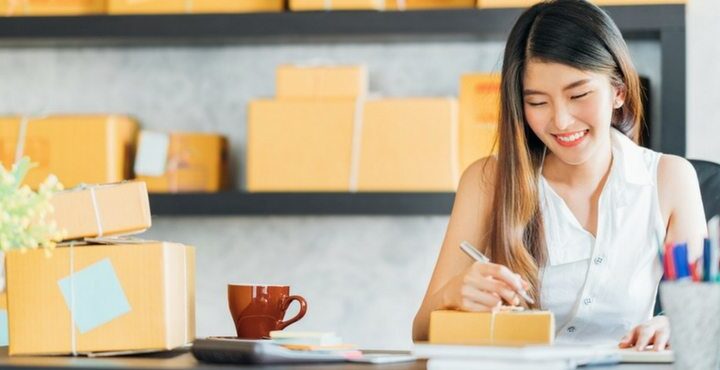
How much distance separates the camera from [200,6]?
272 centimetres

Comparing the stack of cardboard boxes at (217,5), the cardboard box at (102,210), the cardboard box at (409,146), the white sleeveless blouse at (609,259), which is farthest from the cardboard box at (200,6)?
the cardboard box at (102,210)

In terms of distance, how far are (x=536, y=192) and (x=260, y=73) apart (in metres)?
1.29

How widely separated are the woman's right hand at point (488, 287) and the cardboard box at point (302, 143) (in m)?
1.19

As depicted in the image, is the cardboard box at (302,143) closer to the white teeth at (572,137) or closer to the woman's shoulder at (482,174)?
the woman's shoulder at (482,174)

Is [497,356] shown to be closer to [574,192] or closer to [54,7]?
[574,192]

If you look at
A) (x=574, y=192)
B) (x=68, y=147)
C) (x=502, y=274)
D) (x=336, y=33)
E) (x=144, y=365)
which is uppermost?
(x=336, y=33)

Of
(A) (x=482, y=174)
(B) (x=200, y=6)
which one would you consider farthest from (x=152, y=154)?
(A) (x=482, y=174)

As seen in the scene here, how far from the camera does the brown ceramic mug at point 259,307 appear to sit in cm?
152

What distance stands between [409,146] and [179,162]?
2.00ft

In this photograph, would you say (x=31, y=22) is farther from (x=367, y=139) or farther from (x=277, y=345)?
(x=277, y=345)

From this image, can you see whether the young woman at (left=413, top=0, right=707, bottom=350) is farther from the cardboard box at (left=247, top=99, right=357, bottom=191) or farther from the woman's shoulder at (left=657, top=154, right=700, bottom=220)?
the cardboard box at (left=247, top=99, right=357, bottom=191)

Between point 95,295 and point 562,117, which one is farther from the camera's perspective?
point 562,117

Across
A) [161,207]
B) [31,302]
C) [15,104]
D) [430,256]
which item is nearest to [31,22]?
[15,104]

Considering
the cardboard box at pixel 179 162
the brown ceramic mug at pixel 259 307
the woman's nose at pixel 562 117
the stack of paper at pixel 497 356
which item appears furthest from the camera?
the cardboard box at pixel 179 162
